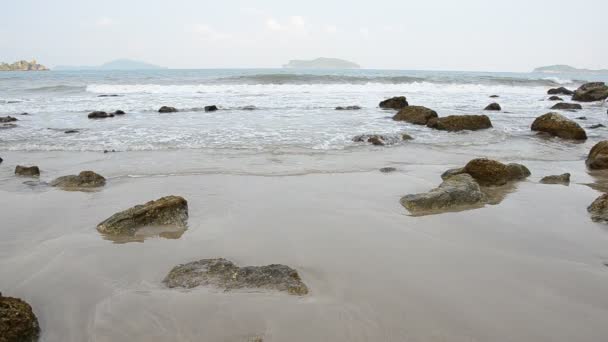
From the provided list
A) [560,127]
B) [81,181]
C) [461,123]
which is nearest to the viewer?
[81,181]

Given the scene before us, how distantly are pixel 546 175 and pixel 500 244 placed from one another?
3.31 metres

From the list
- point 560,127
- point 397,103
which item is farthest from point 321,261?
point 397,103

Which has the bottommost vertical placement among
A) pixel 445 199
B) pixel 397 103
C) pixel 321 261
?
pixel 321 261

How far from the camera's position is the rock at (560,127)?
1009 cm

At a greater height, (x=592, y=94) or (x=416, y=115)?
(x=592, y=94)

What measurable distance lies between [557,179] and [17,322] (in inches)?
251

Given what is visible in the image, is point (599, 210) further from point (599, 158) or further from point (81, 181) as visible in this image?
point (81, 181)

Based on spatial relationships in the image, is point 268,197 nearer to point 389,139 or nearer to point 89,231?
point 89,231

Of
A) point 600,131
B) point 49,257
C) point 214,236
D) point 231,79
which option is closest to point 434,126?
point 600,131

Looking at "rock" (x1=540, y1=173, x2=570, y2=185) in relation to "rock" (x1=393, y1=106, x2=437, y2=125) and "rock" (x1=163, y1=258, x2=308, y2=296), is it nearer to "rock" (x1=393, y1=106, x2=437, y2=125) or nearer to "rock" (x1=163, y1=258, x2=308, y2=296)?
"rock" (x1=163, y1=258, x2=308, y2=296)

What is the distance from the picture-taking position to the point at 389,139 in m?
9.25

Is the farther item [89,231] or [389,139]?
[389,139]

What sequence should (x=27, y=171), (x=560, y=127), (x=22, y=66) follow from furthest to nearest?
1. (x=22, y=66)
2. (x=560, y=127)
3. (x=27, y=171)

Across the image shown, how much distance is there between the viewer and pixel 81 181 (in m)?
5.62
